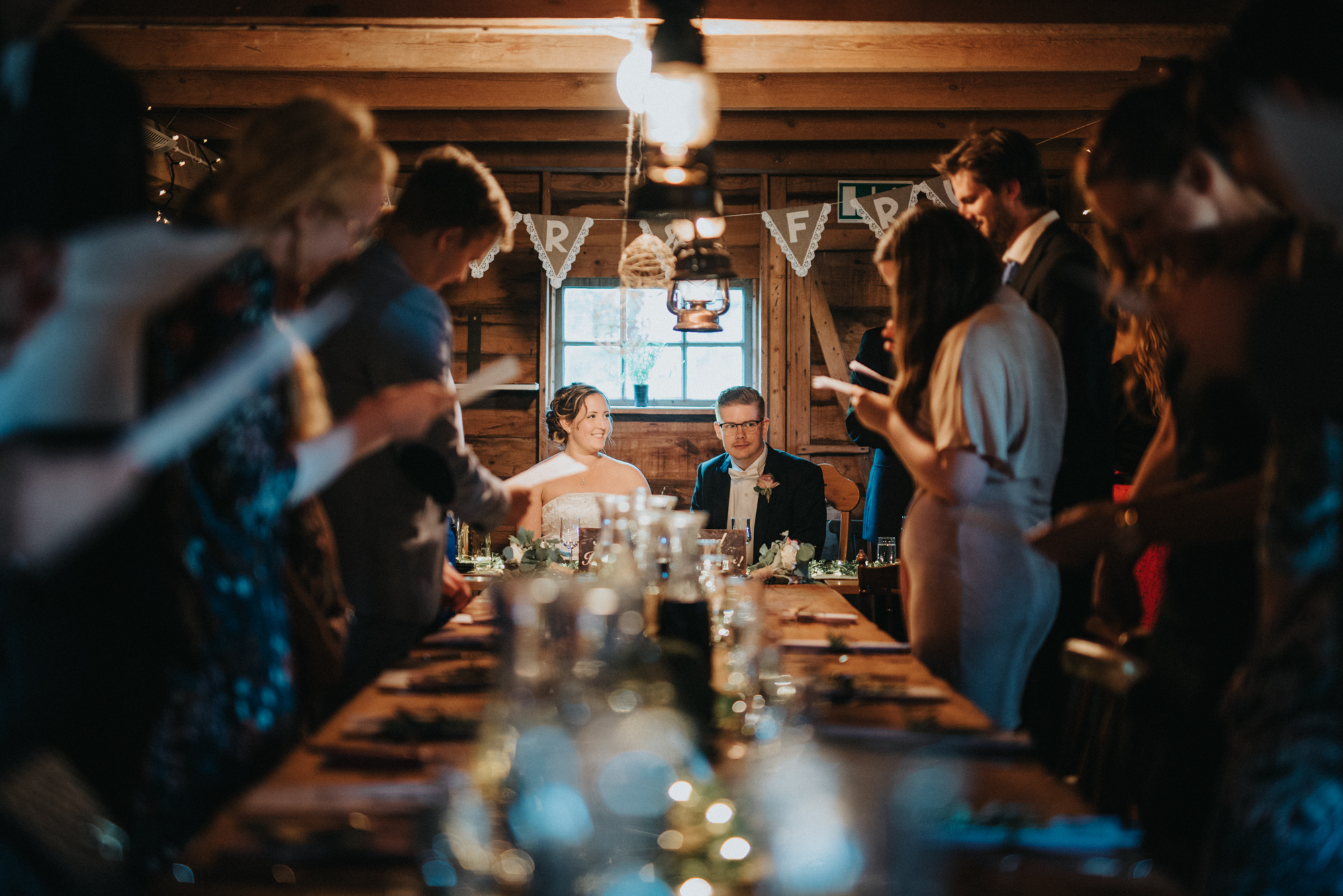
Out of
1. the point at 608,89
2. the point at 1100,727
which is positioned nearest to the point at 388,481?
the point at 1100,727

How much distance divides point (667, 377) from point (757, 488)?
2288 mm

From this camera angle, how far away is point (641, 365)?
6.18 m

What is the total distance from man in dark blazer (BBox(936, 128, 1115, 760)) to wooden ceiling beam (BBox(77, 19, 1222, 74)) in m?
1.72

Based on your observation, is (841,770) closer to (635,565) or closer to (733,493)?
(635,565)

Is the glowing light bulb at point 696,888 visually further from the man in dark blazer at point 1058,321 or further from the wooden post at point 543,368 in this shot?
the wooden post at point 543,368

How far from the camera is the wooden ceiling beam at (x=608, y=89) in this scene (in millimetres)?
4848

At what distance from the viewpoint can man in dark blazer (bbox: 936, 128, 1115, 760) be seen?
231cm

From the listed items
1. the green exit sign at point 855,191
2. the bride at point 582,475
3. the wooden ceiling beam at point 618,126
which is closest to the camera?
the bride at point 582,475

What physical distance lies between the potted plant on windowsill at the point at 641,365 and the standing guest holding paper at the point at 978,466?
4.23m

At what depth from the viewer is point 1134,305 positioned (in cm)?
124

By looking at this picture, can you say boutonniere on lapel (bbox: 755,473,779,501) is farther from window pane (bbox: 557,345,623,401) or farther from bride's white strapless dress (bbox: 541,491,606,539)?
window pane (bbox: 557,345,623,401)

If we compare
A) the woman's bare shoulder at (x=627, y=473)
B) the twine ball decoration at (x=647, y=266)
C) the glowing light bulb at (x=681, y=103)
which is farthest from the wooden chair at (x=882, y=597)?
the glowing light bulb at (x=681, y=103)

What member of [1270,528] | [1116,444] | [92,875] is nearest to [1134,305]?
[1270,528]

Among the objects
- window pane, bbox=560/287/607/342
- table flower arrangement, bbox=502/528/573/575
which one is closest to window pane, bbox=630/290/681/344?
window pane, bbox=560/287/607/342
